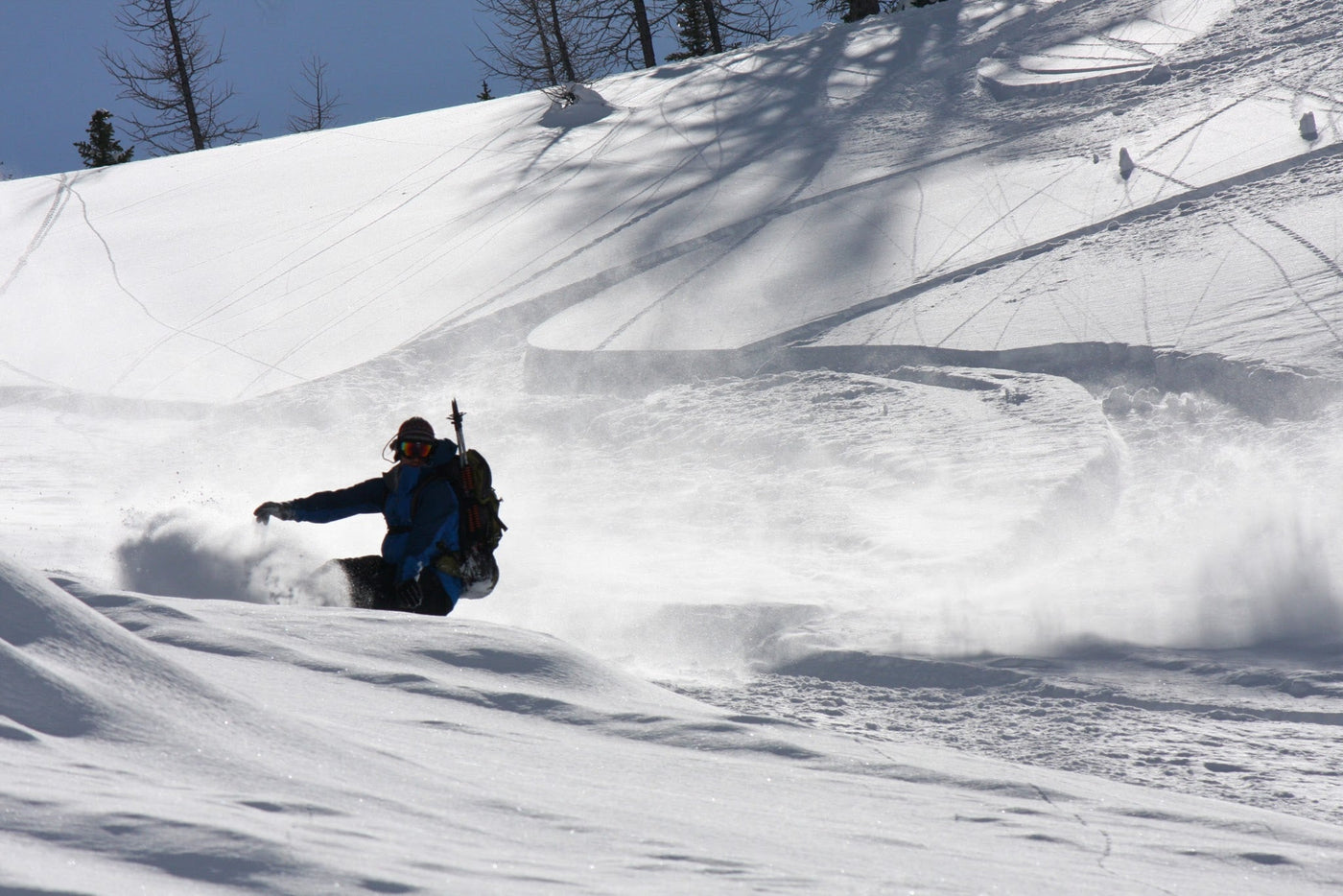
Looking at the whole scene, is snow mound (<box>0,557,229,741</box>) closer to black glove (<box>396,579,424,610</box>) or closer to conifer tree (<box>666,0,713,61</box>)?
black glove (<box>396,579,424,610</box>)

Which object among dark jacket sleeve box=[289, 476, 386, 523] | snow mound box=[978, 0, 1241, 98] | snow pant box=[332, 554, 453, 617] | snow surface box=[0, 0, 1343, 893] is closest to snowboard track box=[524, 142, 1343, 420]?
snow surface box=[0, 0, 1343, 893]

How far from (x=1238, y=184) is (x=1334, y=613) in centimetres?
691

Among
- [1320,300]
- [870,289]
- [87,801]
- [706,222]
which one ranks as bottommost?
[87,801]

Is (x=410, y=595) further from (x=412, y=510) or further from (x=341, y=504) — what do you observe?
(x=341, y=504)

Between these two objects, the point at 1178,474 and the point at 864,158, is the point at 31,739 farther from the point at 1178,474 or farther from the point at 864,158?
the point at 864,158

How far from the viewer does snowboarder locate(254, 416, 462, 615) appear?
553 cm

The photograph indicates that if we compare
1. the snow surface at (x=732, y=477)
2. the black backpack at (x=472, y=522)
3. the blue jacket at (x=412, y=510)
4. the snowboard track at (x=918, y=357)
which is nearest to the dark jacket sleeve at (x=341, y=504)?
the blue jacket at (x=412, y=510)

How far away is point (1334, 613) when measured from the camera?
555cm

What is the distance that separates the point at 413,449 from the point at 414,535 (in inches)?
17.4

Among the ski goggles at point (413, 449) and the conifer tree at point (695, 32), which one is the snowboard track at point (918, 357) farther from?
the conifer tree at point (695, 32)

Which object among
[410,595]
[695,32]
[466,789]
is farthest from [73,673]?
[695,32]

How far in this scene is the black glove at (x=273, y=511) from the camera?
572 centimetres

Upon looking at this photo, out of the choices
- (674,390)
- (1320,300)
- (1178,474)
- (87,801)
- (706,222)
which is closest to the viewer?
(87,801)

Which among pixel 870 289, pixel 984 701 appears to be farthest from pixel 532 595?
pixel 870 289
